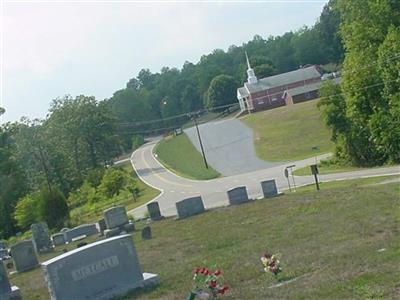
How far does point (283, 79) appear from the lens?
117375mm

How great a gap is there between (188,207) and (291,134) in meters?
43.0

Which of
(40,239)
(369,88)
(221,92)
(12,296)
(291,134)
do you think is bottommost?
(291,134)

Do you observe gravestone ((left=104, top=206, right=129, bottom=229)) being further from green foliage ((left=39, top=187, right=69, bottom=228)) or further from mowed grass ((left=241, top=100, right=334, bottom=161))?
mowed grass ((left=241, top=100, right=334, bottom=161))

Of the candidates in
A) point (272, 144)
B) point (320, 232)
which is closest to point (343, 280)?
point (320, 232)

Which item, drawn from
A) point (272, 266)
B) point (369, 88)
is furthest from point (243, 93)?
point (272, 266)

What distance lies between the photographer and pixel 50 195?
44188mm

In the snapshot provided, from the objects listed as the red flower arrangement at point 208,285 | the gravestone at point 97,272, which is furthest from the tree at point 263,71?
the red flower arrangement at point 208,285

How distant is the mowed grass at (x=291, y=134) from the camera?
62.2 m

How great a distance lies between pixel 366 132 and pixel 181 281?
34.6 meters

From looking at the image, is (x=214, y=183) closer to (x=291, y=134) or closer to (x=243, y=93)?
(x=291, y=134)

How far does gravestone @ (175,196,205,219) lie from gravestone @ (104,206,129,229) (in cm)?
241

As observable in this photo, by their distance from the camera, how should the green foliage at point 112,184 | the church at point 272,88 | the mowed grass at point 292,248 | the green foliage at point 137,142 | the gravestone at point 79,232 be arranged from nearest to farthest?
the mowed grass at point 292,248
the gravestone at point 79,232
the green foliage at point 112,184
the church at point 272,88
the green foliage at point 137,142

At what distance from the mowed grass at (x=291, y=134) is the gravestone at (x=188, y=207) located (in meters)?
30.1

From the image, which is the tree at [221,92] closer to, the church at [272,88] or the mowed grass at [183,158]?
the church at [272,88]
